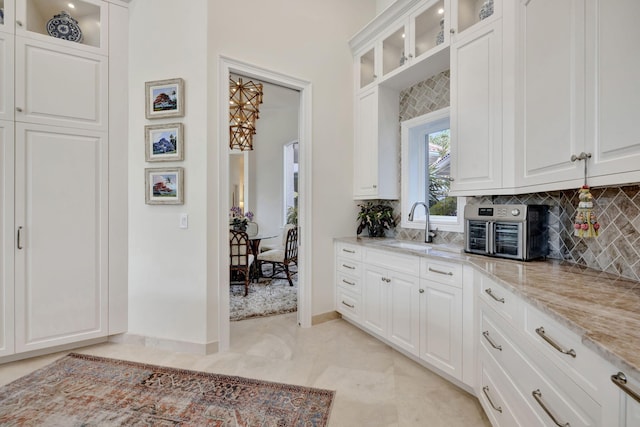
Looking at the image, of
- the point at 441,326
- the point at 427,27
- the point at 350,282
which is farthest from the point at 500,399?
the point at 427,27

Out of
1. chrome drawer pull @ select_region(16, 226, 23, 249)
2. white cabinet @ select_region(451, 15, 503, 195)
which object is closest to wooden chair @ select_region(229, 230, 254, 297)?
chrome drawer pull @ select_region(16, 226, 23, 249)

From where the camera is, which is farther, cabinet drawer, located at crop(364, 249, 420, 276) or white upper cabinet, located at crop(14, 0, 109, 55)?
white upper cabinet, located at crop(14, 0, 109, 55)

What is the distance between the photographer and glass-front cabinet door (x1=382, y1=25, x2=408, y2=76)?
2.87 m

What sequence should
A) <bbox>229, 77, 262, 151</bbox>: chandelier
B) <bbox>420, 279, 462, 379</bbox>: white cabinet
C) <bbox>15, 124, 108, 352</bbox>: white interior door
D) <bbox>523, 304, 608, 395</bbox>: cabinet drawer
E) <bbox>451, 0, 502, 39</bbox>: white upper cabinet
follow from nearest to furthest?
<bbox>523, 304, 608, 395</bbox>: cabinet drawer → <bbox>420, 279, 462, 379</bbox>: white cabinet → <bbox>451, 0, 502, 39</bbox>: white upper cabinet → <bbox>15, 124, 108, 352</bbox>: white interior door → <bbox>229, 77, 262, 151</bbox>: chandelier

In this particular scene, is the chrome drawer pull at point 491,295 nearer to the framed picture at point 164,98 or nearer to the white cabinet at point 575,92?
the white cabinet at point 575,92

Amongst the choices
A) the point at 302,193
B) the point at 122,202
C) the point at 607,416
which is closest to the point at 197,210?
the point at 122,202

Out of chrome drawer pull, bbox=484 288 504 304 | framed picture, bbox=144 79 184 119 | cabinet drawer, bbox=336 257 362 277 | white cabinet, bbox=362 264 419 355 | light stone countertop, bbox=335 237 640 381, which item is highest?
framed picture, bbox=144 79 184 119

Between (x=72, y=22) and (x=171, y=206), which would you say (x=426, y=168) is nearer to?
(x=171, y=206)

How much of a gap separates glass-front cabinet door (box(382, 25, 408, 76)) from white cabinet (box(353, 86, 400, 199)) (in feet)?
0.70

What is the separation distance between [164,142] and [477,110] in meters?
2.48

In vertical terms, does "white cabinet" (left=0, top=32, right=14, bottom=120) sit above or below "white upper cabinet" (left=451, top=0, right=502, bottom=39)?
below

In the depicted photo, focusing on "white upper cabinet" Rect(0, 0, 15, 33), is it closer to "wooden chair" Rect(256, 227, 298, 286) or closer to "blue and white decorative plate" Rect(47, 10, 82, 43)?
"blue and white decorative plate" Rect(47, 10, 82, 43)

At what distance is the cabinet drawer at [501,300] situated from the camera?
127cm

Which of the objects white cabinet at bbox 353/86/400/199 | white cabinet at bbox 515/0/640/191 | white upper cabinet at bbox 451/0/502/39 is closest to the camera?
white cabinet at bbox 515/0/640/191
